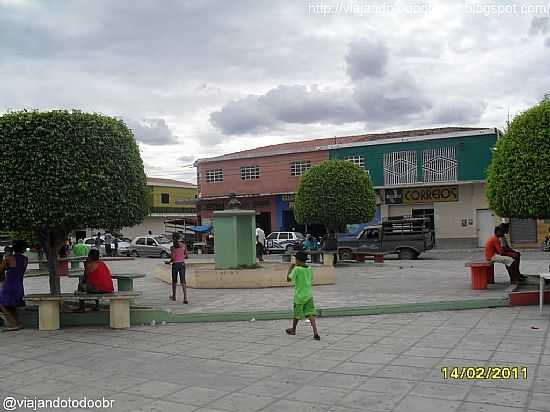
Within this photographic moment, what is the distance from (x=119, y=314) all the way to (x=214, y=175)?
30.8m

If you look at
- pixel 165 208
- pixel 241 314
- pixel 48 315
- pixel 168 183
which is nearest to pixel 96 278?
pixel 48 315

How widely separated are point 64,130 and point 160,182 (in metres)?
44.7

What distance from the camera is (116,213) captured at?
Answer: 955cm

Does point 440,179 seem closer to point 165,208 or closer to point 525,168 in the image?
point 525,168

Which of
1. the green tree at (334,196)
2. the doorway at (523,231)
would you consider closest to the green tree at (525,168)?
the green tree at (334,196)

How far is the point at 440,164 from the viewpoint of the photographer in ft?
105

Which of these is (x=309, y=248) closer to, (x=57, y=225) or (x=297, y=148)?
(x=57, y=225)

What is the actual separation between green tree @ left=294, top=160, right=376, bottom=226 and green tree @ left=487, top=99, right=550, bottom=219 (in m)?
8.80

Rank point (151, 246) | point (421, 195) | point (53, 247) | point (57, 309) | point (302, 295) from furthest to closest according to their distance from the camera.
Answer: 1. point (421, 195)
2. point (151, 246)
3. point (53, 247)
4. point (57, 309)
5. point (302, 295)

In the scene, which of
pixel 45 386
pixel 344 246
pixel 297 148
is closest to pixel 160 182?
pixel 297 148

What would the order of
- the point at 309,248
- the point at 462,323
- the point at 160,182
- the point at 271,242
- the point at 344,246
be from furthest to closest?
the point at 160,182 → the point at 271,242 → the point at 344,246 → the point at 309,248 → the point at 462,323

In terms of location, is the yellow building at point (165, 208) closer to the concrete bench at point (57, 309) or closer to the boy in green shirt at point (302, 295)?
the concrete bench at point (57, 309)

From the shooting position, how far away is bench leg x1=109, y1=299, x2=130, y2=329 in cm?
927
